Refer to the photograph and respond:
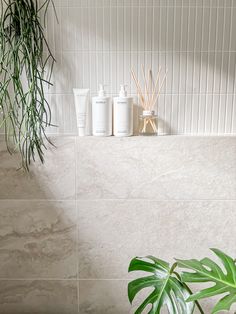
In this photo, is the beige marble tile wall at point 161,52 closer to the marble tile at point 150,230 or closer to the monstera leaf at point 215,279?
the marble tile at point 150,230

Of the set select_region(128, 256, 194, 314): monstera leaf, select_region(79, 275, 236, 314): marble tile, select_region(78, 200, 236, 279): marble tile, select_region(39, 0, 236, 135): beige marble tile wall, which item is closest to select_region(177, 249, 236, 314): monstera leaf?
select_region(128, 256, 194, 314): monstera leaf

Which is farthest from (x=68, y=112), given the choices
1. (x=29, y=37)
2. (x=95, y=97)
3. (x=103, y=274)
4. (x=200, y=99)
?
(x=103, y=274)

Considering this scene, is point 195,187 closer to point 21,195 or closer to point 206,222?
point 206,222

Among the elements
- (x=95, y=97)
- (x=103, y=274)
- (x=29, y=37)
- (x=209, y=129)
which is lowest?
(x=103, y=274)

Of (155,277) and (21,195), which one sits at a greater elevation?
(21,195)

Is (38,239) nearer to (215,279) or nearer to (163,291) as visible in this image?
(163,291)

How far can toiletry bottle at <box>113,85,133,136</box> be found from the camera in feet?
3.91

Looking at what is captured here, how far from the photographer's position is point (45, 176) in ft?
4.05

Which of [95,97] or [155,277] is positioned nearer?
[155,277]

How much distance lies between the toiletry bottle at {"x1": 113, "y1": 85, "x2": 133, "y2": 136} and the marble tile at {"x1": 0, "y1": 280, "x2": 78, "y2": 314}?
0.58 meters

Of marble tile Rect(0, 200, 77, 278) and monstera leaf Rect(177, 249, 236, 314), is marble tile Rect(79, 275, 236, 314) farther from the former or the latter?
monstera leaf Rect(177, 249, 236, 314)

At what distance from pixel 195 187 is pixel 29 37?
0.74 metres

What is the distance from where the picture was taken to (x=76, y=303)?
1294 millimetres

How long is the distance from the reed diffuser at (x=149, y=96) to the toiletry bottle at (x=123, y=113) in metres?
0.05
